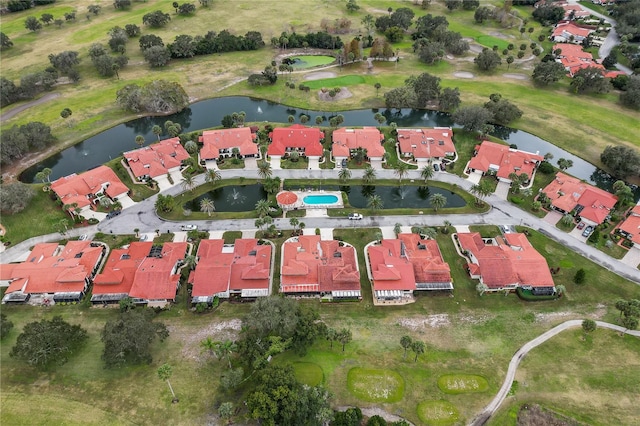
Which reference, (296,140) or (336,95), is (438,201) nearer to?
(296,140)

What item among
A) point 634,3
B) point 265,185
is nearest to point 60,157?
point 265,185

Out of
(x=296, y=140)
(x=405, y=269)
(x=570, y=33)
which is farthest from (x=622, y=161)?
(x=570, y=33)

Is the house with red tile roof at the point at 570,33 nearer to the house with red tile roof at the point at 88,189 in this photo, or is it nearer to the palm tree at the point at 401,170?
the palm tree at the point at 401,170

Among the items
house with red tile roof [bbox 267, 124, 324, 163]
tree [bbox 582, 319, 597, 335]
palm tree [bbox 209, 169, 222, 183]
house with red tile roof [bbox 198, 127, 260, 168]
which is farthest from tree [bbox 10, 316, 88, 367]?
tree [bbox 582, 319, 597, 335]

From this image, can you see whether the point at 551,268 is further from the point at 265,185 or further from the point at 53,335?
the point at 53,335

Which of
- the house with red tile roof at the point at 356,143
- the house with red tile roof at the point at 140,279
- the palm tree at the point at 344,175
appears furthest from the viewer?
the house with red tile roof at the point at 356,143

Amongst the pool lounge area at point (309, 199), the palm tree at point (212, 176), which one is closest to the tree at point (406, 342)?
the pool lounge area at point (309, 199)
